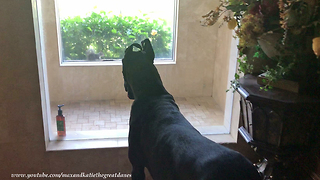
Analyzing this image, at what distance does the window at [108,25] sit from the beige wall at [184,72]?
136 mm

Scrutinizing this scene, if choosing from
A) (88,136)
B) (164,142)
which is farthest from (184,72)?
(164,142)

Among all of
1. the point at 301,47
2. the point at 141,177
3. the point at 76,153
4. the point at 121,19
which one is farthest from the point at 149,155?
the point at 121,19

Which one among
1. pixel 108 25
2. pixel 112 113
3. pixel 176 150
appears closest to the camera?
pixel 176 150

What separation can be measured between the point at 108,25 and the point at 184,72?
0.82m

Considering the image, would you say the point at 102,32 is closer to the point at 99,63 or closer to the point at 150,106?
the point at 99,63

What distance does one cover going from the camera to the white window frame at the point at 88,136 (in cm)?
144

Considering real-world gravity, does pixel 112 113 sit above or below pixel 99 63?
below

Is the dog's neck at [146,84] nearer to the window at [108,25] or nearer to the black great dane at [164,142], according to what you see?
the black great dane at [164,142]

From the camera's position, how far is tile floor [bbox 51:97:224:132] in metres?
1.91

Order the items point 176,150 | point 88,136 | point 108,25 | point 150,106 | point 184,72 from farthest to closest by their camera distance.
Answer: point 184,72
point 108,25
point 88,136
point 150,106
point 176,150

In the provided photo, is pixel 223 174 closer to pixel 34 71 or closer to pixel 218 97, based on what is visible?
pixel 34 71

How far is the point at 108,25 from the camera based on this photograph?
242cm

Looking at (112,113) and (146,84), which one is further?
(112,113)

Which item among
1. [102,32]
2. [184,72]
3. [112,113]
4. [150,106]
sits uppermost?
[102,32]
